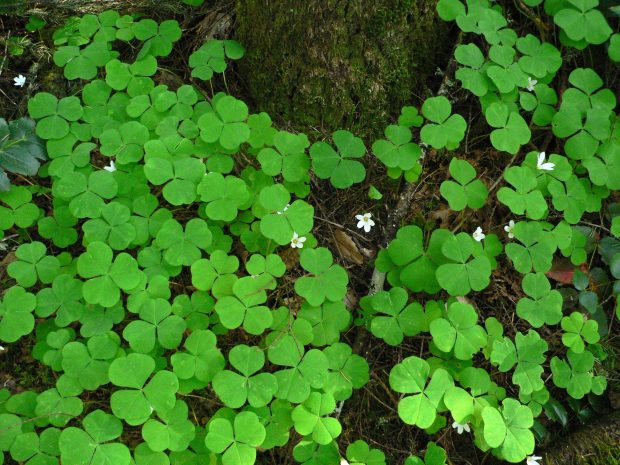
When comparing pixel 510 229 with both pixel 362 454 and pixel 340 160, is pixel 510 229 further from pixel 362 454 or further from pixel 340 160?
pixel 362 454

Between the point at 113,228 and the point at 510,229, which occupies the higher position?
the point at 510,229

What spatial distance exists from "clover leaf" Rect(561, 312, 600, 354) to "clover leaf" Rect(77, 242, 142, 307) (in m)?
1.96

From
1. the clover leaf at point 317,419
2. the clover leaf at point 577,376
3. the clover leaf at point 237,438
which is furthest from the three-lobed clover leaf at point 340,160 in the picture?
the clover leaf at point 577,376

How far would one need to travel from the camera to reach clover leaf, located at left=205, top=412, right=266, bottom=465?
6.76 ft

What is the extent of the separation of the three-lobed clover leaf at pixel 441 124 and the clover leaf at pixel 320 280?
77cm

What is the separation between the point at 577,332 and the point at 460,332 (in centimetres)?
57

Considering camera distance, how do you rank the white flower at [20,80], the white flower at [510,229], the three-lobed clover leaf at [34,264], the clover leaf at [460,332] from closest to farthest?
the clover leaf at [460,332]
the three-lobed clover leaf at [34,264]
the white flower at [510,229]
the white flower at [20,80]

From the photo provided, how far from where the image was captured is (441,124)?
8.28ft

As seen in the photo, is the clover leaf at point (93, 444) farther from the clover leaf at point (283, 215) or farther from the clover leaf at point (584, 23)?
the clover leaf at point (584, 23)

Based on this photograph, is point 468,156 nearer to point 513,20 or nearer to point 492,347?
point 513,20

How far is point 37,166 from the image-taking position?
2.58 meters

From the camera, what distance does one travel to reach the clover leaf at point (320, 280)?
90.9 inches

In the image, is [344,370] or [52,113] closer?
[344,370]

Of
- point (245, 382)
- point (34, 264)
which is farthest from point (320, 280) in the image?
point (34, 264)
